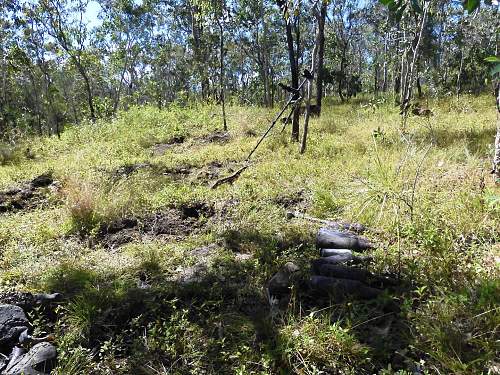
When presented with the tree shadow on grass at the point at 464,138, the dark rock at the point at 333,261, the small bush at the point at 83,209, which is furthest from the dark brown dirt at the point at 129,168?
the tree shadow on grass at the point at 464,138

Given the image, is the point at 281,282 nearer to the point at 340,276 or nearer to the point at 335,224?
the point at 340,276

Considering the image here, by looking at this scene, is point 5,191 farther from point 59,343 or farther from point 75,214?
point 59,343

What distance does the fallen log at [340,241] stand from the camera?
3.27 m

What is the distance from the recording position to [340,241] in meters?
3.31

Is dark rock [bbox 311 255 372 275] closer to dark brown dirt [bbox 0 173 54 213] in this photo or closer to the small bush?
the small bush

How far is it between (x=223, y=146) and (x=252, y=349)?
694 centimetres

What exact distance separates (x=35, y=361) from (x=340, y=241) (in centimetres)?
241

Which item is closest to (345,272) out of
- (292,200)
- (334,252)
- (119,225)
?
(334,252)

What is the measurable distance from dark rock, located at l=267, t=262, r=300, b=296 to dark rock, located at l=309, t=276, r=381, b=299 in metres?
0.21

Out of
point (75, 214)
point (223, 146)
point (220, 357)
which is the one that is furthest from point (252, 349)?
point (223, 146)

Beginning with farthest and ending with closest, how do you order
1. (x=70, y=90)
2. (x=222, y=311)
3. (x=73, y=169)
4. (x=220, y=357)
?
1. (x=70, y=90)
2. (x=73, y=169)
3. (x=222, y=311)
4. (x=220, y=357)

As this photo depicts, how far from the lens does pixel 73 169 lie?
23.6ft

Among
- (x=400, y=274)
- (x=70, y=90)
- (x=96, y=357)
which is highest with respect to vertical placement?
(x=70, y=90)

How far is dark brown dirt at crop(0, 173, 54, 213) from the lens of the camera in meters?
5.44
